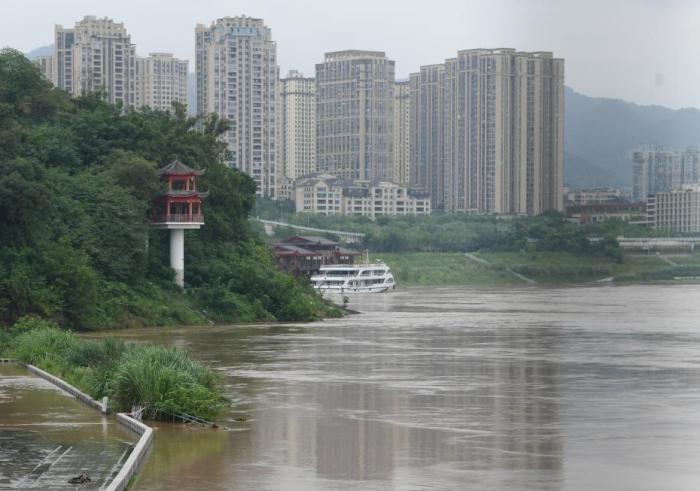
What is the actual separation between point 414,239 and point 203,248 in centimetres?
4949

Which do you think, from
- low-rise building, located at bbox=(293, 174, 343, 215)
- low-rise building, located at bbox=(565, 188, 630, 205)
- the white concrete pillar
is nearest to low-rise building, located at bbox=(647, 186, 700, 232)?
low-rise building, located at bbox=(565, 188, 630, 205)

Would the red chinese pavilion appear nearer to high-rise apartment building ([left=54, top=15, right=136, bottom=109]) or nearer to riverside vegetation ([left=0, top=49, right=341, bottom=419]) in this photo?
riverside vegetation ([left=0, top=49, right=341, bottom=419])

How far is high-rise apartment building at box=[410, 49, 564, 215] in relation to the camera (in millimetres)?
110312

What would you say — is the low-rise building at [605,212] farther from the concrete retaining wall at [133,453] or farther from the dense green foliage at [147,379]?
the concrete retaining wall at [133,453]

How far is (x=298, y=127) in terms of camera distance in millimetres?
133750

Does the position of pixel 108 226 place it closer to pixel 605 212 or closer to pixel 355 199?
pixel 355 199

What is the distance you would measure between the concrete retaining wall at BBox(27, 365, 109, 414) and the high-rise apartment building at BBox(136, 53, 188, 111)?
304 ft

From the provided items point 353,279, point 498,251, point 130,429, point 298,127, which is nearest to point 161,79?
point 298,127

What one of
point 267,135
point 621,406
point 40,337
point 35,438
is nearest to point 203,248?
point 40,337

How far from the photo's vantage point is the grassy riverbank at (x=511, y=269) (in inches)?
3159

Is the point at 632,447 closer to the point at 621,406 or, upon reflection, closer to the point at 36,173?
the point at 621,406

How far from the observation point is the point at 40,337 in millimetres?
20906

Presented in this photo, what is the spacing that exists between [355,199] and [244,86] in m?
12.4

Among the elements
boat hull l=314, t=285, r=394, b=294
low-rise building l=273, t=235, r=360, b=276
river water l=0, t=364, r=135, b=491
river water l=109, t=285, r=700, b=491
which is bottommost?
boat hull l=314, t=285, r=394, b=294
